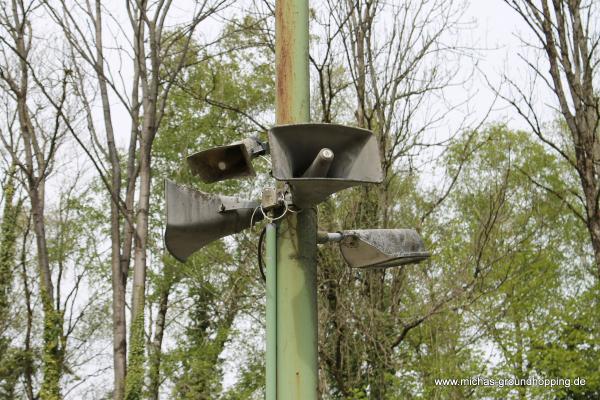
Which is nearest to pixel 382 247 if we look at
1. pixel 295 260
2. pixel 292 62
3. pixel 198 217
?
pixel 295 260

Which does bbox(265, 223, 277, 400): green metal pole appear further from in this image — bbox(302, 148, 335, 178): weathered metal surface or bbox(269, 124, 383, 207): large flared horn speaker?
bbox(302, 148, 335, 178): weathered metal surface

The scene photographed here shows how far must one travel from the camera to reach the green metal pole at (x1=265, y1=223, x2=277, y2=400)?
10.2ft

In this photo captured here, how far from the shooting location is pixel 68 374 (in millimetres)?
24797

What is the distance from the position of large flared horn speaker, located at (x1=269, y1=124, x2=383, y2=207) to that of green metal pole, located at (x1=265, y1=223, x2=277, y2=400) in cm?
34

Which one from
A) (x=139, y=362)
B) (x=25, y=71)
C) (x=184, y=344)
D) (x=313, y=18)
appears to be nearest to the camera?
(x=313, y=18)

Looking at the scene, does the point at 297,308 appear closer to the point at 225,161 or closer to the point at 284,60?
the point at 225,161

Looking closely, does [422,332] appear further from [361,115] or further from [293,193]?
[293,193]

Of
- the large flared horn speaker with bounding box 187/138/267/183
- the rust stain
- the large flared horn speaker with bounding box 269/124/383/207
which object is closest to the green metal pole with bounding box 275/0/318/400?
the rust stain

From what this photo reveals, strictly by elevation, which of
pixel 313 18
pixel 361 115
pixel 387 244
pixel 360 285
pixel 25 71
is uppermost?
pixel 25 71

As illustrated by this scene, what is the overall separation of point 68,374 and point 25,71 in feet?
41.1

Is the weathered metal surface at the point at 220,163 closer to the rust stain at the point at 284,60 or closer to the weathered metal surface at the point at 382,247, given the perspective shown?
the rust stain at the point at 284,60

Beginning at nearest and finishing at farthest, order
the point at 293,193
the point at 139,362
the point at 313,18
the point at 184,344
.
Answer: the point at 293,193 → the point at 313,18 → the point at 139,362 → the point at 184,344

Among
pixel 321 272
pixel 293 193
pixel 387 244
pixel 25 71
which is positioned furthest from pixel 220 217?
pixel 25 71

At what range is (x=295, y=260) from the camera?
3.27 meters
